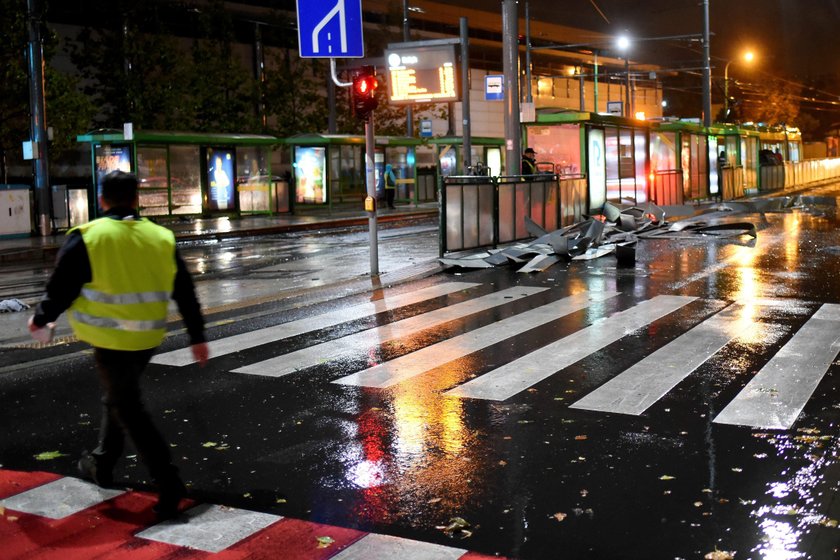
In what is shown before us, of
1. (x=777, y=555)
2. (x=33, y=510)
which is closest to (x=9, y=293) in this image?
(x=33, y=510)

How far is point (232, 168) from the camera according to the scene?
101ft

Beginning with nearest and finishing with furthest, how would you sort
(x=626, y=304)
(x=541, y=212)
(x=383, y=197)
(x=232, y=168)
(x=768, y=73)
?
1. (x=626, y=304)
2. (x=541, y=212)
3. (x=232, y=168)
4. (x=383, y=197)
5. (x=768, y=73)

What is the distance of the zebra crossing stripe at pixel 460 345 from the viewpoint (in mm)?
7844

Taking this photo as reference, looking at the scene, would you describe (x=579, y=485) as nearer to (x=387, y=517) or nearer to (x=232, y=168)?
(x=387, y=517)

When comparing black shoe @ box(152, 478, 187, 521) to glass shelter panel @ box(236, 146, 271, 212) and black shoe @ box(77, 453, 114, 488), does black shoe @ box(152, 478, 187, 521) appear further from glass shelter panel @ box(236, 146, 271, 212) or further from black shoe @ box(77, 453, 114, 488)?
glass shelter panel @ box(236, 146, 271, 212)

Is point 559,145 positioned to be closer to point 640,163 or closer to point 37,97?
point 640,163

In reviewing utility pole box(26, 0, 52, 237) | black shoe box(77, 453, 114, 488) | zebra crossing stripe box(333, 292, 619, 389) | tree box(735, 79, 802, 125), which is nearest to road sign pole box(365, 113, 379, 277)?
zebra crossing stripe box(333, 292, 619, 389)

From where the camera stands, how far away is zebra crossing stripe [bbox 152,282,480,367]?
350 inches

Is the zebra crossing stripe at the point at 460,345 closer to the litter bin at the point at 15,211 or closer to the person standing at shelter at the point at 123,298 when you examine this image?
the person standing at shelter at the point at 123,298

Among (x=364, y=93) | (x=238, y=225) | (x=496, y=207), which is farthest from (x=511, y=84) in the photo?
(x=238, y=225)

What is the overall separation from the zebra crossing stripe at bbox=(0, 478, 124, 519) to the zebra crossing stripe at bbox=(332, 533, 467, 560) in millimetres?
1554

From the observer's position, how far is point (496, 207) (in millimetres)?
17562

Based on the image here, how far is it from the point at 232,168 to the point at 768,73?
58.8 metres

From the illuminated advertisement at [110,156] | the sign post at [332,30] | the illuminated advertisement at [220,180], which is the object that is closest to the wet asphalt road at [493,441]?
the sign post at [332,30]
